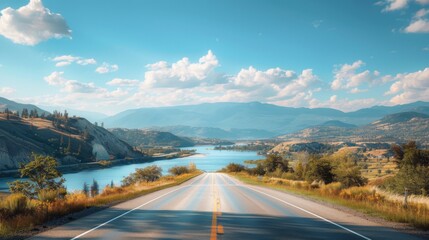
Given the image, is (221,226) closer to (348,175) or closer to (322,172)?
(348,175)

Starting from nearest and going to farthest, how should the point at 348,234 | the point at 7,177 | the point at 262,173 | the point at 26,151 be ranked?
the point at 348,234
the point at 262,173
the point at 7,177
the point at 26,151

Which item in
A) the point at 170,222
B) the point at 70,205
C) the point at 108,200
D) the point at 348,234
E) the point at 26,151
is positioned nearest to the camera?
the point at 348,234

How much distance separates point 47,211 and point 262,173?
3697 inches

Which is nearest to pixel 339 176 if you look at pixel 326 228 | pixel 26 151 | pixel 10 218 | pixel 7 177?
pixel 326 228

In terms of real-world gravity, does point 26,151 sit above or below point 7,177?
above

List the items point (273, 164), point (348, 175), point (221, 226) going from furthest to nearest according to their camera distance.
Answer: point (273, 164), point (348, 175), point (221, 226)

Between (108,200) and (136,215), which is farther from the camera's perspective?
(108,200)

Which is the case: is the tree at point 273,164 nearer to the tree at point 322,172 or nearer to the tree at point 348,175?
the tree at point 322,172

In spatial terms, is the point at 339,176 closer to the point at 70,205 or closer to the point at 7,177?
the point at 70,205

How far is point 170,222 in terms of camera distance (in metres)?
13.8

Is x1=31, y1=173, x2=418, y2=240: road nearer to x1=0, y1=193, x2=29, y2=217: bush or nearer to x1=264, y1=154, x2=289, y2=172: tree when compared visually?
x1=0, y1=193, x2=29, y2=217: bush

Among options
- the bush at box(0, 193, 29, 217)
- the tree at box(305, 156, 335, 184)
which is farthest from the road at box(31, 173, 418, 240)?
the tree at box(305, 156, 335, 184)

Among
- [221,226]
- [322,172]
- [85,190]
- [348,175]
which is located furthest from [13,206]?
[322,172]

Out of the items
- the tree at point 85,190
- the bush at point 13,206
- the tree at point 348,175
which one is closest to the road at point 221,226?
the bush at point 13,206
